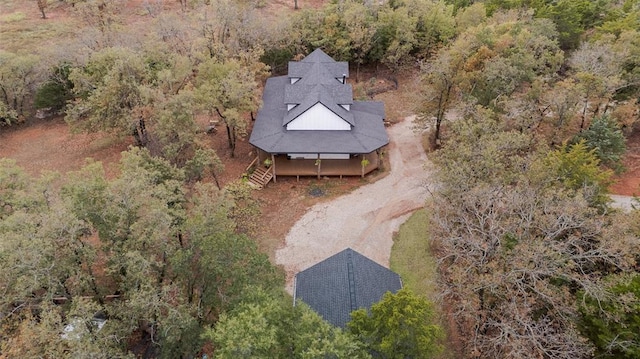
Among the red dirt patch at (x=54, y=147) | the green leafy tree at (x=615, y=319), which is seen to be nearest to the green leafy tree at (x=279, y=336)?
the green leafy tree at (x=615, y=319)

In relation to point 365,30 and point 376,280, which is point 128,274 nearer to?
point 376,280

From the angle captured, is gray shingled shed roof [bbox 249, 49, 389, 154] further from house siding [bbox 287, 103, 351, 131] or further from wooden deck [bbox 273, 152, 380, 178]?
wooden deck [bbox 273, 152, 380, 178]

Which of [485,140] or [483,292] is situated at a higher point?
[485,140]

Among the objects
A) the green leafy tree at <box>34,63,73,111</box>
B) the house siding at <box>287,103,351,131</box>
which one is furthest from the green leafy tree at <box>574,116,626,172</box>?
the green leafy tree at <box>34,63,73,111</box>

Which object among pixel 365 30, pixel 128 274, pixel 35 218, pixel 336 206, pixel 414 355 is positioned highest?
pixel 365 30

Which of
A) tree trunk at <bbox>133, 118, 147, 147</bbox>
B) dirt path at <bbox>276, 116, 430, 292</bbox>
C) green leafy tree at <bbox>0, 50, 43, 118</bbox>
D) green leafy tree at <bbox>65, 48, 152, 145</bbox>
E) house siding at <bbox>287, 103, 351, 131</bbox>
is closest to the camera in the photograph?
dirt path at <bbox>276, 116, 430, 292</bbox>

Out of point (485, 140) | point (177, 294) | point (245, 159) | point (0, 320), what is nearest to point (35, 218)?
point (0, 320)

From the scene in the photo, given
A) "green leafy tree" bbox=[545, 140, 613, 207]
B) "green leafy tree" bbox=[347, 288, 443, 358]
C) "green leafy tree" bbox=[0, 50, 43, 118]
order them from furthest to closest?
1. "green leafy tree" bbox=[0, 50, 43, 118]
2. "green leafy tree" bbox=[545, 140, 613, 207]
3. "green leafy tree" bbox=[347, 288, 443, 358]
